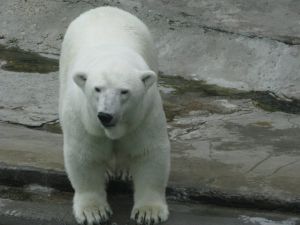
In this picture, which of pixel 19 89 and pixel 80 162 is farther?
pixel 19 89

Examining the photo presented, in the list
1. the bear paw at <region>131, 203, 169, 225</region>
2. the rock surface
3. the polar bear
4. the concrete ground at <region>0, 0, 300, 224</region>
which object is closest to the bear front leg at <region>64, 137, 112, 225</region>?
the polar bear

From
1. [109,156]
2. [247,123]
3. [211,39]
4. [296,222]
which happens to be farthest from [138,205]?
[211,39]

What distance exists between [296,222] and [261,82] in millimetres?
2927

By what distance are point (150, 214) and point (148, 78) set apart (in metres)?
0.74

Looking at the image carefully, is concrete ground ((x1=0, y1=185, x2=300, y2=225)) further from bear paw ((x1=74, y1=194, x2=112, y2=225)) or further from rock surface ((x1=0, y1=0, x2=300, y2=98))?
rock surface ((x1=0, y1=0, x2=300, y2=98))

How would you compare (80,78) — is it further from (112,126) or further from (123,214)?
(123,214)

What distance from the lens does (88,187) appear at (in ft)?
11.8

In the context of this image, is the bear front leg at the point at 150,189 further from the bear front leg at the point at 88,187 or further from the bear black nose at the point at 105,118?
the bear black nose at the point at 105,118

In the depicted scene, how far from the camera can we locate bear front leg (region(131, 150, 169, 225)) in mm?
3494

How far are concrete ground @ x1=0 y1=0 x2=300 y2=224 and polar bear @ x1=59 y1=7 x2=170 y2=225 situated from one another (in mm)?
354

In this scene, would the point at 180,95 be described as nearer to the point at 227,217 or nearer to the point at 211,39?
the point at 211,39

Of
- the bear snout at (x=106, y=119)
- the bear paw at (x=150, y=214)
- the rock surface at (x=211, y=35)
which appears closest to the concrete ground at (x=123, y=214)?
the bear paw at (x=150, y=214)

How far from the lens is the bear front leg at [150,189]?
11.5 ft

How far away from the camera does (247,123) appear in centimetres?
532
